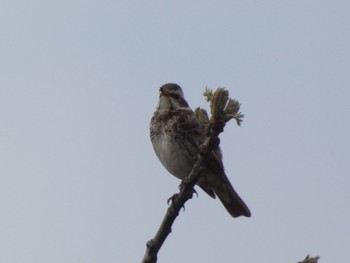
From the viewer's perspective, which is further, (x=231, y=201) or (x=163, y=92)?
(x=163, y=92)

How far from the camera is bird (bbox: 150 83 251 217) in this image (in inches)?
292

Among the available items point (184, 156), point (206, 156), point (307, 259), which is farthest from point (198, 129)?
point (307, 259)

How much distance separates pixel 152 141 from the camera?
7.98 meters

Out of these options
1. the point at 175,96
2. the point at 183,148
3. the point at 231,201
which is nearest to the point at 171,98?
the point at 175,96

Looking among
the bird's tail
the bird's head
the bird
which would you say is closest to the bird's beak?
the bird's head

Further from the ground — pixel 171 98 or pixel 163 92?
pixel 163 92

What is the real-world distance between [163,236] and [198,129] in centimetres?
404

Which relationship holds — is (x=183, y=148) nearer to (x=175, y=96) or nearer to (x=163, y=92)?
(x=175, y=96)

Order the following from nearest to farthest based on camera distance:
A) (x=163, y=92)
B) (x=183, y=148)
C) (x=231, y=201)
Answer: (x=183, y=148) → (x=231, y=201) → (x=163, y=92)

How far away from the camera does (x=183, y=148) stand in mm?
7480

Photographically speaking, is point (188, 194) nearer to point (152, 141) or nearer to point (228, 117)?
point (228, 117)

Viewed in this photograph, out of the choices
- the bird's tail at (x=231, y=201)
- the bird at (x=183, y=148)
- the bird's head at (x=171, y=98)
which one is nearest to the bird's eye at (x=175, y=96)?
the bird's head at (x=171, y=98)

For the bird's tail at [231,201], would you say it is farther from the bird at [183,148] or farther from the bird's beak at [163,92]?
the bird's beak at [163,92]

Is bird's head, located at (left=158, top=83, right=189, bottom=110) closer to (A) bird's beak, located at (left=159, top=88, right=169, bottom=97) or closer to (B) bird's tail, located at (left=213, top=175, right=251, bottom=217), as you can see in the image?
(A) bird's beak, located at (left=159, top=88, right=169, bottom=97)
